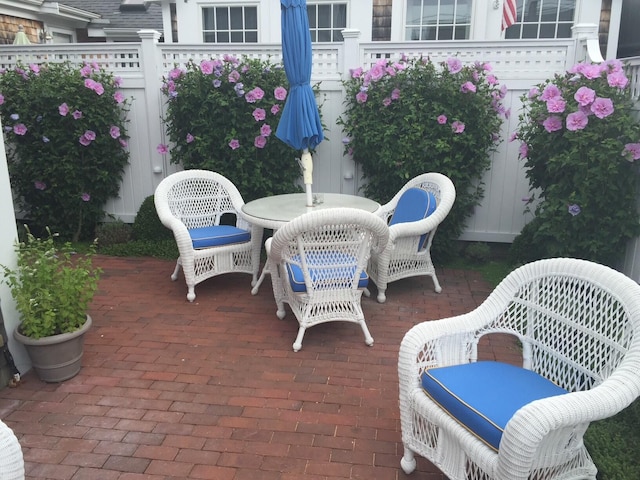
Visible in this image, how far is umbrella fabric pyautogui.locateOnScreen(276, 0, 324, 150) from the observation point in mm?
3873

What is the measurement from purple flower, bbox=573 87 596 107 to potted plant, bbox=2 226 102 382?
3.60 m

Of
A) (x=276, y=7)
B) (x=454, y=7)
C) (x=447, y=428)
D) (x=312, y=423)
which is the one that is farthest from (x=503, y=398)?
(x=276, y=7)

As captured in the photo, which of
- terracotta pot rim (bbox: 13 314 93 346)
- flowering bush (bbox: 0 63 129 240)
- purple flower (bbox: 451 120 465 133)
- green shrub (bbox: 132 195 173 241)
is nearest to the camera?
terracotta pot rim (bbox: 13 314 93 346)

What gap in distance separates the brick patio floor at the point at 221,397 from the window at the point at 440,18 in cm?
436

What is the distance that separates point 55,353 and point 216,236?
67.6 inches

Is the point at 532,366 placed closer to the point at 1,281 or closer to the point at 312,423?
the point at 312,423

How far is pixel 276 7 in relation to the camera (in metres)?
7.49

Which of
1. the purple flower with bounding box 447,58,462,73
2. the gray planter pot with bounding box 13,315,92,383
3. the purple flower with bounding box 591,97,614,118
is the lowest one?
the gray planter pot with bounding box 13,315,92,383

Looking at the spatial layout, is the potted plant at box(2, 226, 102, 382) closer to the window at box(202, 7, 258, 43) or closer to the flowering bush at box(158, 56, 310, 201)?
the flowering bush at box(158, 56, 310, 201)

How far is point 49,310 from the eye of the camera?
296 centimetres

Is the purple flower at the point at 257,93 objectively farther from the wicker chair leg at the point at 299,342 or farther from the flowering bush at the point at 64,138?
the wicker chair leg at the point at 299,342

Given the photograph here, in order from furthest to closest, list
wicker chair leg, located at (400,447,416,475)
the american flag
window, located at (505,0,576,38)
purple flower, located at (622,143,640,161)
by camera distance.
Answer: window, located at (505,0,576,38), the american flag, purple flower, located at (622,143,640,161), wicker chair leg, located at (400,447,416,475)

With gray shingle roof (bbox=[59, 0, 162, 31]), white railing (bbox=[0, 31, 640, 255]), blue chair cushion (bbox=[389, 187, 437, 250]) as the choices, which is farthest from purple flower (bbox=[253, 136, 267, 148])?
gray shingle roof (bbox=[59, 0, 162, 31])

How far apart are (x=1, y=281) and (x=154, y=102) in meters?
3.22
